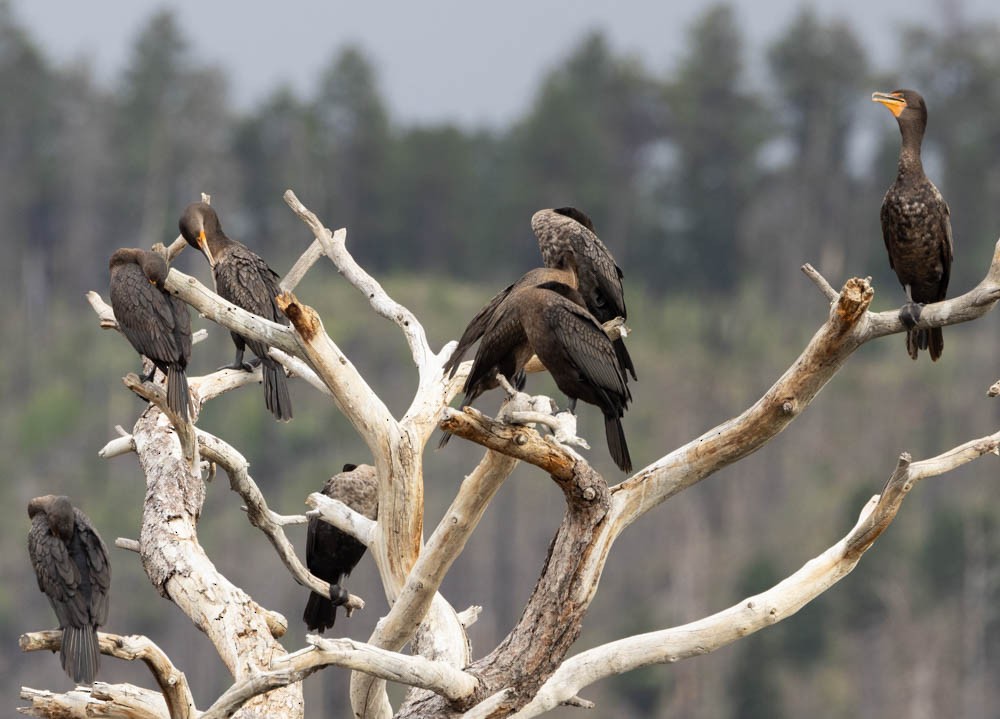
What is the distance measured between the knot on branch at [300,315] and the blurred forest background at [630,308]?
77.2 feet

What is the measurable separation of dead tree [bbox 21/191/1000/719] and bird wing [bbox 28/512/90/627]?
245mm

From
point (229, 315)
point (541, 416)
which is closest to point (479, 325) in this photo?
point (541, 416)

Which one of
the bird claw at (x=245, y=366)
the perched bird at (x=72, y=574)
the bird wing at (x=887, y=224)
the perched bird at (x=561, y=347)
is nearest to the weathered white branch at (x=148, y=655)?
the perched bird at (x=72, y=574)

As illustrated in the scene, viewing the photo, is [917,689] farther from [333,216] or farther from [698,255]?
[333,216]

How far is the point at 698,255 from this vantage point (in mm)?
61969

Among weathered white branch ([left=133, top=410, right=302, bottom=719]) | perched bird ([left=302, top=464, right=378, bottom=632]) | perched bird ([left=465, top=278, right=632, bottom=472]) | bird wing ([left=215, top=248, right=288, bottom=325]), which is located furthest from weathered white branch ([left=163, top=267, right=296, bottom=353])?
bird wing ([left=215, top=248, right=288, bottom=325])

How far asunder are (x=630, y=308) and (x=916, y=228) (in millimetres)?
42293

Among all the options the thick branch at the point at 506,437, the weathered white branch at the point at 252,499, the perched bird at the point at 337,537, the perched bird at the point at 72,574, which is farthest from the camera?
the perched bird at the point at 337,537

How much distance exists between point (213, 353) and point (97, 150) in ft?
45.0

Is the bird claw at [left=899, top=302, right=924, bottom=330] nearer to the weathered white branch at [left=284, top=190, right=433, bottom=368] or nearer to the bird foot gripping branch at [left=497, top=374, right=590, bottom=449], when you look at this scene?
the bird foot gripping branch at [left=497, top=374, right=590, bottom=449]

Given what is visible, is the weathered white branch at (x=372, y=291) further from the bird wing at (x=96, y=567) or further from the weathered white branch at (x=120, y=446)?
the bird wing at (x=96, y=567)

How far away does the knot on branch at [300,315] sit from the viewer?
7.18m

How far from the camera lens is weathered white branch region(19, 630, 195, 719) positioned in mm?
6902

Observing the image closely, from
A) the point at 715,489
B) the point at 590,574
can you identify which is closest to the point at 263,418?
the point at 715,489
